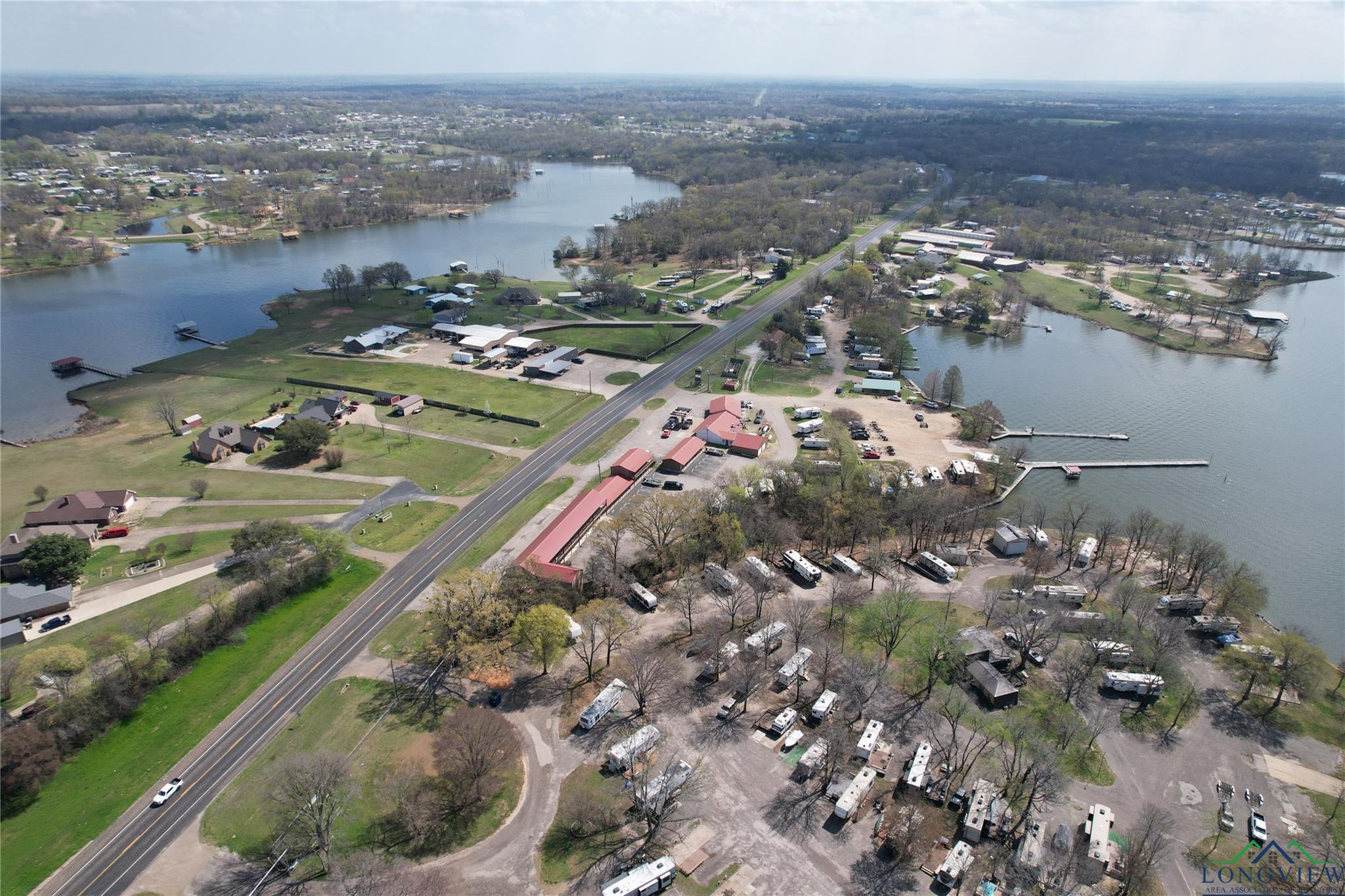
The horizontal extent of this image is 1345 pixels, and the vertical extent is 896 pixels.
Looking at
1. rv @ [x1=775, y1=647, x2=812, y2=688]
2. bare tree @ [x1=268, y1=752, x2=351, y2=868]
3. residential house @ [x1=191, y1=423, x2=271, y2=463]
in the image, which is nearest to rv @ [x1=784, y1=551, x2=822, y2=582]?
rv @ [x1=775, y1=647, x2=812, y2=688]

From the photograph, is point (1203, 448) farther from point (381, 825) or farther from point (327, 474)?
point (327, 474)

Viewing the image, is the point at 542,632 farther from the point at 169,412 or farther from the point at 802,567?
the point at 169,412

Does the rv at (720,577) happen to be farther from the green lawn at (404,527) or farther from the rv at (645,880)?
the green lawn at (404,527)

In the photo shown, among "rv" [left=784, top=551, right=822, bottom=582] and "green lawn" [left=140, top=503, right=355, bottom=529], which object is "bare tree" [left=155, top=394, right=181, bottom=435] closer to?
"green lawn" [left=140, top=503, right=355, bottom=529]

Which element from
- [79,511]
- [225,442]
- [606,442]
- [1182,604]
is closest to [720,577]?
[606,442]

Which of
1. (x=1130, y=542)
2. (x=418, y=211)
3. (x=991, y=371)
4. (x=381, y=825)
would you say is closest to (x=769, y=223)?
(x=991, y=371)

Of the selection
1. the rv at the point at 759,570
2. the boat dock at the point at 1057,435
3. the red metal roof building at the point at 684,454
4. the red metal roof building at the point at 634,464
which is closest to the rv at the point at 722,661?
the rv at the point at 759,570
